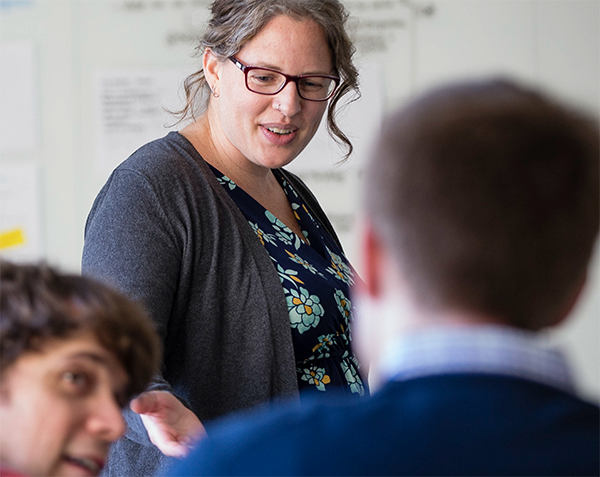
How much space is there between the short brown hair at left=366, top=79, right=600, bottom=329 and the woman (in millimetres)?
619

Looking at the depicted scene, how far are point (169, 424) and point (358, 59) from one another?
2102 millimetres

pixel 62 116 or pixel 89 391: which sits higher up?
pixel 62 116

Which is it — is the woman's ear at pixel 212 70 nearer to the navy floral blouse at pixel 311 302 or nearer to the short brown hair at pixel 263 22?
the short brown hair at pixel 263 22

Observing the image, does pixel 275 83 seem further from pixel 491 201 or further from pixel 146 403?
pixel 491 201

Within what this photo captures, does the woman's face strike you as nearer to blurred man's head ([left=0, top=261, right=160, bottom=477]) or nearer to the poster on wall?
blurred man's head ([left=0, top=261, right=160, bottom=477])

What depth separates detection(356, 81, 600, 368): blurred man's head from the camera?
1.54 ft

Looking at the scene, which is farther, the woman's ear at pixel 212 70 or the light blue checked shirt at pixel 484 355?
the woman's ear at pixel 212 70

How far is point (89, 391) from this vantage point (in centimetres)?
64

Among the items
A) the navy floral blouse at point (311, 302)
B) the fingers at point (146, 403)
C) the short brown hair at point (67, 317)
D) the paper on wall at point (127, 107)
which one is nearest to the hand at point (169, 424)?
the fingers at point (146, 403)

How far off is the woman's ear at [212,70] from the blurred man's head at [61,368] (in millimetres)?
827

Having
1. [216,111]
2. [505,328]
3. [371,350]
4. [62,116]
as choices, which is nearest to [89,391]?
[371,350]

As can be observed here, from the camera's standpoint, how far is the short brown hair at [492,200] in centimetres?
47

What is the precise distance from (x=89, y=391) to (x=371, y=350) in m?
0.25

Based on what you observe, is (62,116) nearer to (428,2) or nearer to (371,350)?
(428,2)
